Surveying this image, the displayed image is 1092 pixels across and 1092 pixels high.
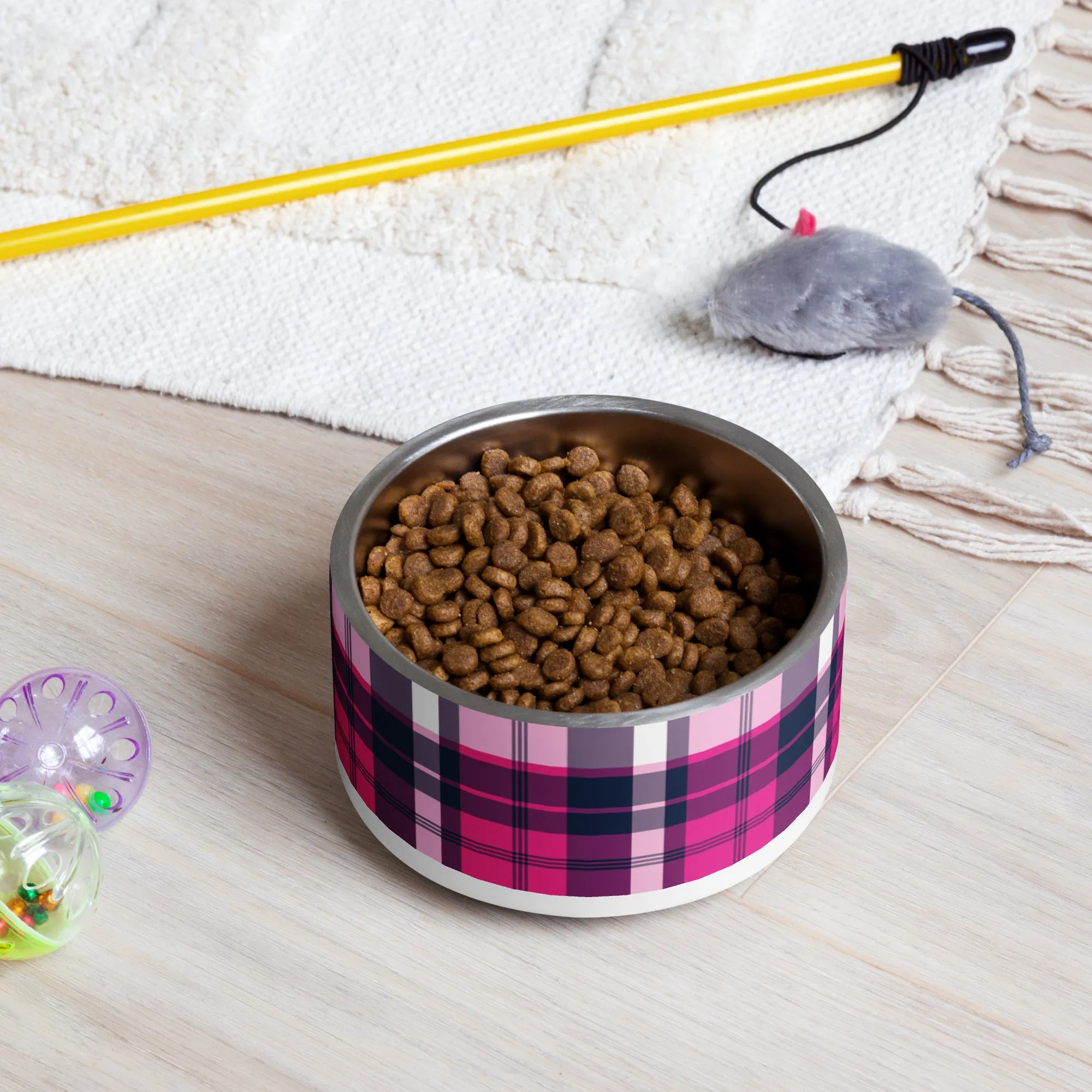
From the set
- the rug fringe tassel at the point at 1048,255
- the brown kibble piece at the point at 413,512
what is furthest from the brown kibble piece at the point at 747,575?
the rug fringe tassel at the point at 1048,255

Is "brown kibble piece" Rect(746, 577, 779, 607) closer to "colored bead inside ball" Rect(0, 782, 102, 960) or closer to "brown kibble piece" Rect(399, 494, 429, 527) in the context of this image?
"brown kibble piece" Rect(399, 494, 429, 527)

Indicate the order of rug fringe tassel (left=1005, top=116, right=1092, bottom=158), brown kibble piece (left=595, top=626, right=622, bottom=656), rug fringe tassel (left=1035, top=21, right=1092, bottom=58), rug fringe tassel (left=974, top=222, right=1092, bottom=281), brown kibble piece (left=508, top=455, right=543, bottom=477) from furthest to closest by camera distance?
rug fringe tassel (left=1035, top=21, right=1092, bottom=58), rug fringe tassel (left=1005, top=116, right=1092, bottom=158), rug fringe tassel (left=974, top=222, right=1092, bottom=281), brown kibble piece (left=508, top=455, right=543, bottom=477), brown kibble piece (left=595, top=626, right=622, bottom=656)

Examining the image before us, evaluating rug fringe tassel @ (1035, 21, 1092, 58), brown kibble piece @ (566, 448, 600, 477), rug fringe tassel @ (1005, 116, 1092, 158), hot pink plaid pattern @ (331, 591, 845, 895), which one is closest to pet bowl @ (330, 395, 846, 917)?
hot pink plaid pattern @ (331, 591, 845, 895)

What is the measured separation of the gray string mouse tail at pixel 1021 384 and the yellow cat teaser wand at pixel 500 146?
0.32 m

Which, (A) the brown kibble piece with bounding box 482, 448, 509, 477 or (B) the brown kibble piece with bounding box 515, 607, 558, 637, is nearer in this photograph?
(B) the brown kibble piece with bounding box 515, 607, 558, 637

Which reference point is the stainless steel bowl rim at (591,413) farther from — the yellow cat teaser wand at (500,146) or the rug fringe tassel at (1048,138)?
the rug fringe tassel at (1048,138)

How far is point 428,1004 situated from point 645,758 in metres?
0.20

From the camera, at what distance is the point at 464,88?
1497 millimetres

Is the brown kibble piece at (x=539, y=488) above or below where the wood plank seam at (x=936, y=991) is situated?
above

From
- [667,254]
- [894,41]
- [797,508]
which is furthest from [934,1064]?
[894,41]

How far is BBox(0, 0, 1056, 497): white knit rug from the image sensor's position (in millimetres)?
1239

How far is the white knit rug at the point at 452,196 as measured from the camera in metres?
1.24

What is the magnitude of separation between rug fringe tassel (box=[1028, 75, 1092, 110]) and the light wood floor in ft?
2.12

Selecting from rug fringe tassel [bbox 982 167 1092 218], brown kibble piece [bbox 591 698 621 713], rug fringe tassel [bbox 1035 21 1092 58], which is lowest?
brown kibble piece [bbox 591 698 621 713]
